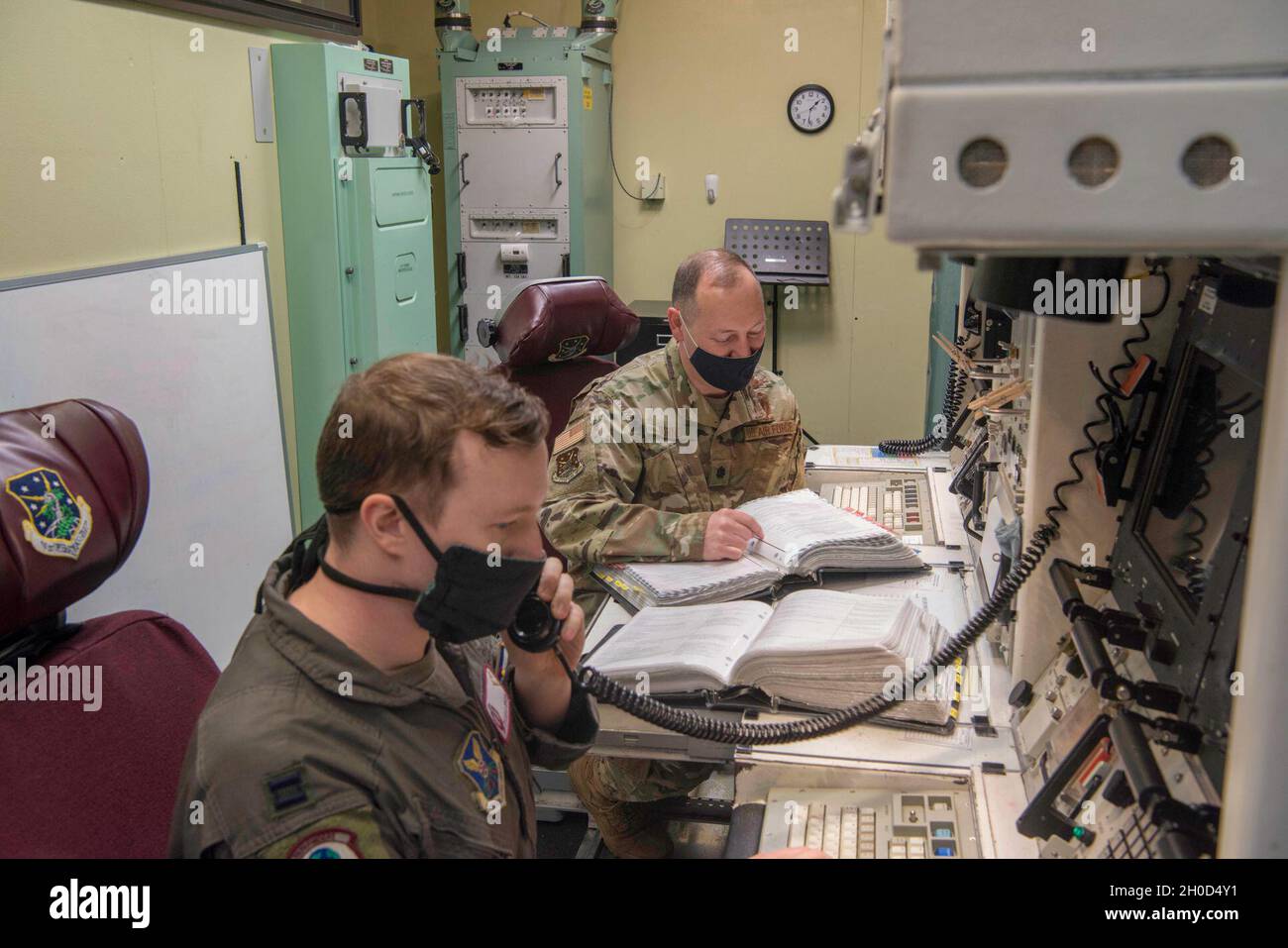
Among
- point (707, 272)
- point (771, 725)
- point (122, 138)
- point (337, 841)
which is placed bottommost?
point (771, 725)

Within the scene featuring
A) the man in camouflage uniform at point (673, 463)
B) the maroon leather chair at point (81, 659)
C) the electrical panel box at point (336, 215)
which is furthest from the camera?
the electrical panel box at point (336, 215)

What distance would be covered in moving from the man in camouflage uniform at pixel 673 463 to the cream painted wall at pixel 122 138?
3.98ft

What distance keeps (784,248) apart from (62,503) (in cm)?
420

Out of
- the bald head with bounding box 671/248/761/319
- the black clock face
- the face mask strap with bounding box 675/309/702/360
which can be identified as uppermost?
the black clock face

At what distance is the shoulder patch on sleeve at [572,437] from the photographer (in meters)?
2.45

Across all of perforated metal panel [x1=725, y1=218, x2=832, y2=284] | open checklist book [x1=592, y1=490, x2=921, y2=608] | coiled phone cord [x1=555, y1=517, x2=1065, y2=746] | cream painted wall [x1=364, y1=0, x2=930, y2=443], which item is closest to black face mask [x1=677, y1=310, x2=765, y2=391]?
open checklist book [x1=592, y1=490, x2=921, y2=608]

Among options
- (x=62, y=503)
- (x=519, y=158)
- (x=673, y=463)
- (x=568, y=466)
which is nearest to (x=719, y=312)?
(x=673, y=463)

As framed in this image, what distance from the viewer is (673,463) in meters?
2.53

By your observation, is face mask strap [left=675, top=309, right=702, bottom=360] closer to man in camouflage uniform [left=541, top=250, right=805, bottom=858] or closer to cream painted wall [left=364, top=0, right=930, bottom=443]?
man in camouflage uniform [left=541, top=250, right=805, bottom=858]

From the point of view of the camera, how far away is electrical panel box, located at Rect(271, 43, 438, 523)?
3352 millimetres

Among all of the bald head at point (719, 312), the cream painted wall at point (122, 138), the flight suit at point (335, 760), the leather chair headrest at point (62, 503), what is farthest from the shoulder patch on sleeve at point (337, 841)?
the cream painted wall at point (122, 138)

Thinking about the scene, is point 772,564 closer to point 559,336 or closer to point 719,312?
point 719,312

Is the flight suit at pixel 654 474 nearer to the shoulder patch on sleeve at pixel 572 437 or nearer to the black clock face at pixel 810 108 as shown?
the shoulder patch on sleeve at pixel 572 437

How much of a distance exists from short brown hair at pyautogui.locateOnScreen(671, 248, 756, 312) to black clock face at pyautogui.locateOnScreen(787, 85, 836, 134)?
2752mm
